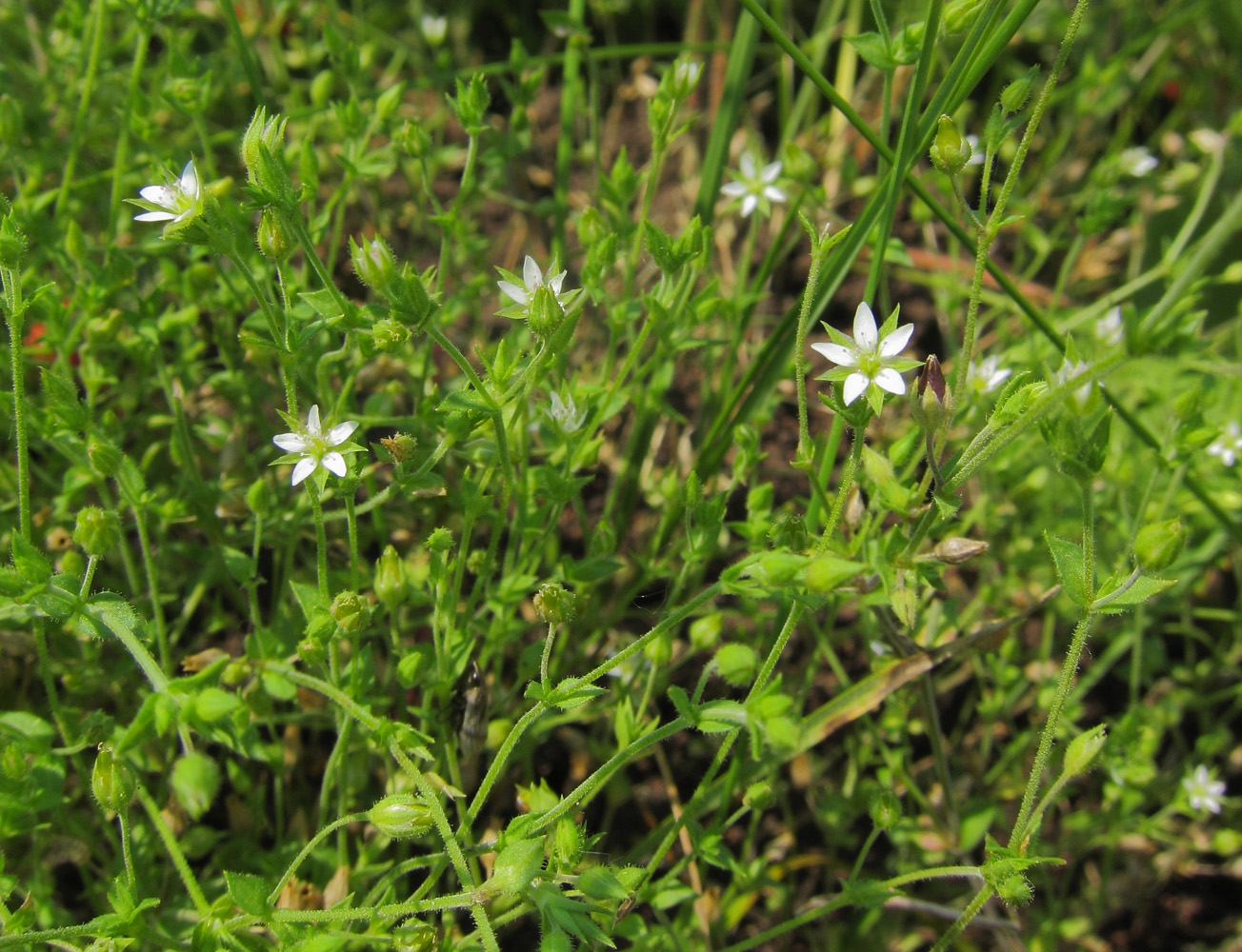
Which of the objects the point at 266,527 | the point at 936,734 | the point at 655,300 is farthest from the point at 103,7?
the point at 936,734

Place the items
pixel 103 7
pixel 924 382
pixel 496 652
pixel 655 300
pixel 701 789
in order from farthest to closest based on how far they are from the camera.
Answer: pixel 496 652
pixel 103 7
pixel 655 300
pixel 701 789
pixel 924 382

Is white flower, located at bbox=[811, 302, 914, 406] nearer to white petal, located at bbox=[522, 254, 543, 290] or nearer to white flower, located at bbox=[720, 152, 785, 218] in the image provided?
white petal, located at bbox=[522, 254, 543, 290]

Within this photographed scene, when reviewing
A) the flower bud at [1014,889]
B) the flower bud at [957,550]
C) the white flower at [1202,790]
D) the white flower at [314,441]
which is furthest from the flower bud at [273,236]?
the white flower at [1202,790]

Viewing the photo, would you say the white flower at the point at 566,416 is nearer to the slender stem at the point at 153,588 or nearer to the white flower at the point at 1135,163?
the slender stem at the point at 153,588

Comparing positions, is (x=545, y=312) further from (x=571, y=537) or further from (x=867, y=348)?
(x=571, y=537)

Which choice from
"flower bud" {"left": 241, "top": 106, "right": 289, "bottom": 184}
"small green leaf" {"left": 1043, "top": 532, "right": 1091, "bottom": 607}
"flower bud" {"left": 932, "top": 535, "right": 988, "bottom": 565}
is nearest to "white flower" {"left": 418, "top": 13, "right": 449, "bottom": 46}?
"flower bud" {"left": 241, "top": 106, "right": 289, "bottom": 184}

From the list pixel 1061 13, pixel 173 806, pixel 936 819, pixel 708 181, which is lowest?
pixel 936 819

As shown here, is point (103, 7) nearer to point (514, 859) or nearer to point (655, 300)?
point (655, 300)
